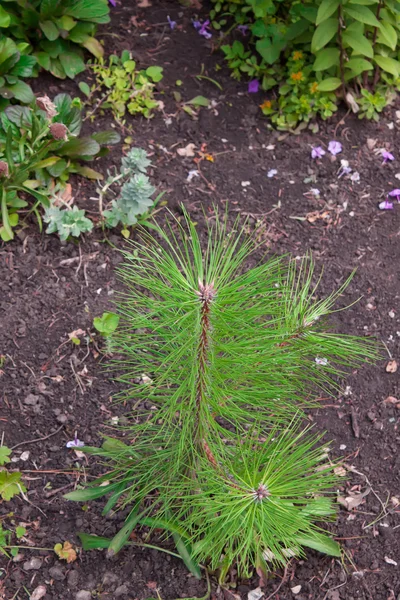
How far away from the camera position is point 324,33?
3.26 meters

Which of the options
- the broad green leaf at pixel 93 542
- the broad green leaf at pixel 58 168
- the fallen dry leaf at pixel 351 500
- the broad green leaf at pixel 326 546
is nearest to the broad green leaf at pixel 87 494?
the broad green leaf at pixel 93 542

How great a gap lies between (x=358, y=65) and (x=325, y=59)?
15 centimetres

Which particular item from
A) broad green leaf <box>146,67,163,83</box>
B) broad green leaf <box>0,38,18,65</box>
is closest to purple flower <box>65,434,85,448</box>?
broad green leaf <box>0,38,18,65</box>

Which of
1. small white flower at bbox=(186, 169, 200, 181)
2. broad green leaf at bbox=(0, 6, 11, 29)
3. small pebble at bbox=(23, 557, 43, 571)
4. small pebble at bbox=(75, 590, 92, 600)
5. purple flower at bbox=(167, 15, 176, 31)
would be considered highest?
broad green leaf at bbox=(0, 6, 11, 29)

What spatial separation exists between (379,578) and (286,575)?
0.92 feet

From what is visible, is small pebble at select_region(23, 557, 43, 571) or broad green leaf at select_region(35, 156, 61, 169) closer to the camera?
small pebble at select_region(23, 557, 43, 571)

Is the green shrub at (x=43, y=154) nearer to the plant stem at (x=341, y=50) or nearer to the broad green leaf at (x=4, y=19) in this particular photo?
the broad green leaf at (x=4, y=19)

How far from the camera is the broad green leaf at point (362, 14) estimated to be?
3.15 meters

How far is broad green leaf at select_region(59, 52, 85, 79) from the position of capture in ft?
11.3

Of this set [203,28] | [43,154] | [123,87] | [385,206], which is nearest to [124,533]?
[43,154]

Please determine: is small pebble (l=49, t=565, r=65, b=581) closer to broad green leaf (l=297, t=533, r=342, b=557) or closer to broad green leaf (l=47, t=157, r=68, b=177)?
broad green leaf (l=297, t=533, r=342, b=557)

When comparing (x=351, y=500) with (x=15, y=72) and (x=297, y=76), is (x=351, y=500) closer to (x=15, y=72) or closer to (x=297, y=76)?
(x=297, y=76)

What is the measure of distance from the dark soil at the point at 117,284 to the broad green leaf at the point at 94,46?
0.61ft

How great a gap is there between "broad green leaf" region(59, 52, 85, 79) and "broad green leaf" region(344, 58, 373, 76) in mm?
1201
